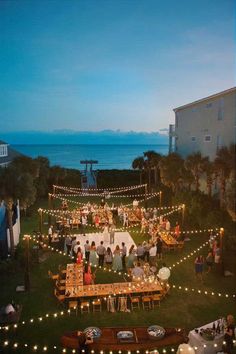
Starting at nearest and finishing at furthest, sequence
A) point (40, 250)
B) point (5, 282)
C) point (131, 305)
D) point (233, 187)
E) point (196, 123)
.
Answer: point (131, 305), point (5, 282), point (233, 187), point (40, 250), point (196, 123)

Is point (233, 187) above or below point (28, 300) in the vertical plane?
above

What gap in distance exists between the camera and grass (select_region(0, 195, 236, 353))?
35.2 feet

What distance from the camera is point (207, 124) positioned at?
93.6 feet

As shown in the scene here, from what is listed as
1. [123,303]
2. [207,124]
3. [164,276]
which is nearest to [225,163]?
[207,124]

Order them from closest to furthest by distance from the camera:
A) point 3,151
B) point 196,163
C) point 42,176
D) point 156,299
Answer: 1. point 156,299
2. point 196,163
3. point 3,151
4. point 42,176

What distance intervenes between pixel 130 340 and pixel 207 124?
22244 mm

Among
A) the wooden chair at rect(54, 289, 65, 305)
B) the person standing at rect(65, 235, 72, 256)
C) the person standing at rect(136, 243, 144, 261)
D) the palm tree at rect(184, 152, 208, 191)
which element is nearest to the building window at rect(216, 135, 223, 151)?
the palm tree at rect(184, 152, 208, 191)

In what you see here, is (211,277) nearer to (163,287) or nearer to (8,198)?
(163,287)

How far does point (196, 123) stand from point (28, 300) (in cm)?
2340

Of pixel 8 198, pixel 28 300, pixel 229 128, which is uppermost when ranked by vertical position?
pixel 229 128

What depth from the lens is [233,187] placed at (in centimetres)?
1516

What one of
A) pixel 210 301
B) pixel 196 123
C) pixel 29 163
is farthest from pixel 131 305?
pixel 196 123

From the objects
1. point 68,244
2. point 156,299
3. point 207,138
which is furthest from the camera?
point 207,138

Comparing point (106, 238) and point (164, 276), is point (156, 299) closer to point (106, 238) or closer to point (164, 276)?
point (164, 276)
